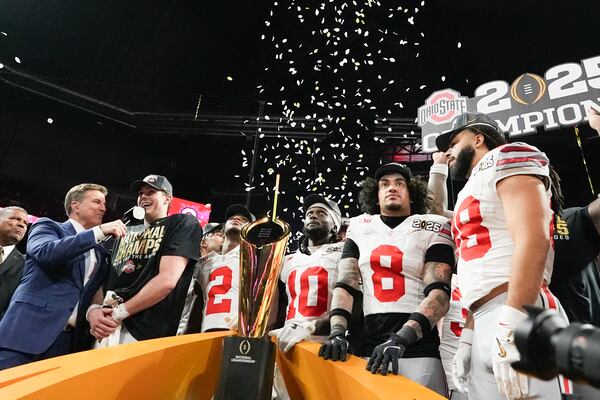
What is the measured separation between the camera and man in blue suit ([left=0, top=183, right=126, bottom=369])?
107 inches

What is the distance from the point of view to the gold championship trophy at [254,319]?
152 cm

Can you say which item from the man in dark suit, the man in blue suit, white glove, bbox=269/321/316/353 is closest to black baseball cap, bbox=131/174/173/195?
the man in blue suit

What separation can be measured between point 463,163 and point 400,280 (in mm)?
675

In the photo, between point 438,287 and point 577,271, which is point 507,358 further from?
point 577,271

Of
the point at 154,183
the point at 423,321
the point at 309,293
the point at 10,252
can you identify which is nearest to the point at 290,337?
the point at 423,321

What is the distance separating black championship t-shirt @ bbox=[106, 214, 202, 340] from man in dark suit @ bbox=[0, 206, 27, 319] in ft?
5.48

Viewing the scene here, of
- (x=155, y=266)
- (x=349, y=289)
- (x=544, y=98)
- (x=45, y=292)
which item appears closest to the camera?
(x=349, y=289)

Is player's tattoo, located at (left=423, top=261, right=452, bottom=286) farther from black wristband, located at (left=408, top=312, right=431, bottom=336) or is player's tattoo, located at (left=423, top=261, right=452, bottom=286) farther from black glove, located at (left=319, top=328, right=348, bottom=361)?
black glove, located at (left=319, top=328, right=348, bottom=361)

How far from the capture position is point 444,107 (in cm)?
592

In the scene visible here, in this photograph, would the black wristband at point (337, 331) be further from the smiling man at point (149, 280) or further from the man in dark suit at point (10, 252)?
the man in dark suit at point (10, 252)

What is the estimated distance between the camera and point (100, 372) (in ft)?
4.47

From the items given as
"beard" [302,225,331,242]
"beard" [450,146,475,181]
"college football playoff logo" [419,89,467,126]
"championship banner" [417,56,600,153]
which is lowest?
"beard" [302,225,331,242]

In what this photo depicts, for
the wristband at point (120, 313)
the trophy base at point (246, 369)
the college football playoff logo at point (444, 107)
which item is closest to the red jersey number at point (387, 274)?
the trophy base at point (246, 369)

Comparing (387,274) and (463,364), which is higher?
(387,274)
